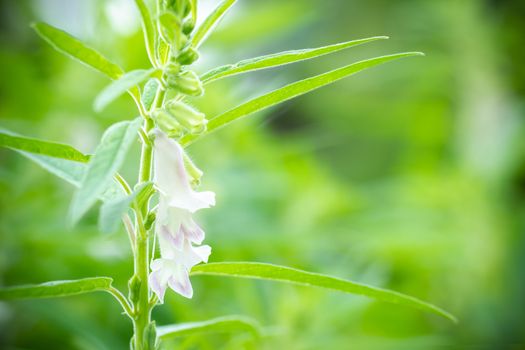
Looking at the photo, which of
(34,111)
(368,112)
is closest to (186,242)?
(34,111)

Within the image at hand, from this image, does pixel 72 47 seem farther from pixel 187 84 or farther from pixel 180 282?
pixel 180 282

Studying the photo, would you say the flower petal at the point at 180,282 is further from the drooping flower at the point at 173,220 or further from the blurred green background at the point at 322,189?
the blurred green background at the point at 322,189

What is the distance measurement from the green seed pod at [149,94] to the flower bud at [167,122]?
0.12ft

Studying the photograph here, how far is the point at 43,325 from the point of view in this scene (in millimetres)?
1154

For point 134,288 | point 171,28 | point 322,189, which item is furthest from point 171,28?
point 322,189

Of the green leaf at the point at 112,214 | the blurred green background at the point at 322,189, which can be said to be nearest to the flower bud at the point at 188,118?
the green leaf at the point at 112,214

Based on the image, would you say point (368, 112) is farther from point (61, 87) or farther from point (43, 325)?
point (43, 325)

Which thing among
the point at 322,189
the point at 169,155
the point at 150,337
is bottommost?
the point at 150,337

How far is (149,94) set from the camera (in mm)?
568

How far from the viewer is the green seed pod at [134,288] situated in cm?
55

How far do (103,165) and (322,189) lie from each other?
1.27 metres

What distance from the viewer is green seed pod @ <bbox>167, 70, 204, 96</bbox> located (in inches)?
20.2

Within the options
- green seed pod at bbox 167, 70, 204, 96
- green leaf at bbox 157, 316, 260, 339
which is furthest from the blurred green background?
green seed pod at bbox 167, 70, 204, 96

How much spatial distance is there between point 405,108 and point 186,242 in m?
2.04
